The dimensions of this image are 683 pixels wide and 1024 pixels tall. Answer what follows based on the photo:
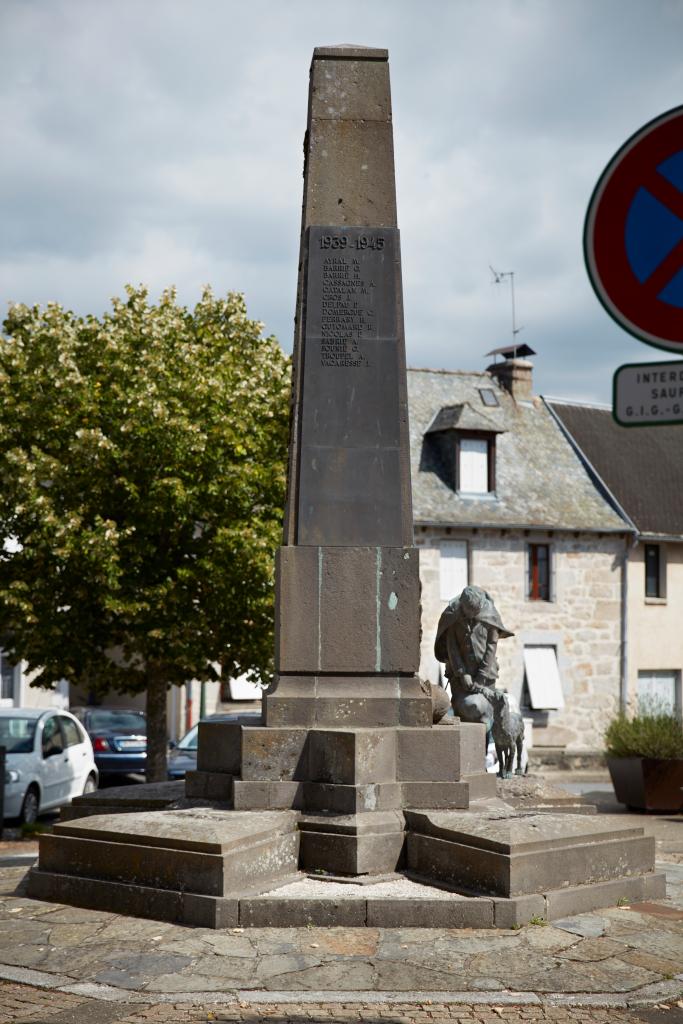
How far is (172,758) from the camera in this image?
68.4 feet

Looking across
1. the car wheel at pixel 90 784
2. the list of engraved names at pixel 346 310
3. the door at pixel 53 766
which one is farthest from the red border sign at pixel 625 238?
the car wheel at pixel 90 784

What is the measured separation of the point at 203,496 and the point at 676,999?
40.1 ft

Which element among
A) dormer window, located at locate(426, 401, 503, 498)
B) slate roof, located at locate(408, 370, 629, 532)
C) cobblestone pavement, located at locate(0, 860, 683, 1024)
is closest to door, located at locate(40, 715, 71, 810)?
cobblestone pavement, located at locate(0, 860, 683, 1024)

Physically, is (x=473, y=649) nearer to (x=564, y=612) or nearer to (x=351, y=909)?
(x=351, y=909)

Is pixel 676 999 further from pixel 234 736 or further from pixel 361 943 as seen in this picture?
pixel 234 736

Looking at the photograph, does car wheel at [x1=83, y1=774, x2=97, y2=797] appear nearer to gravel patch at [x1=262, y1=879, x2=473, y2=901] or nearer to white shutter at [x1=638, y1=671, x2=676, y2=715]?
gravel patch at [x1=262, y1=879, x2=473, y2=901]

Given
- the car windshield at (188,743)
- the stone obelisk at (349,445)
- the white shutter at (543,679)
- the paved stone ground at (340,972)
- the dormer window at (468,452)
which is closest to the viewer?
the paved stone ground at (340,972)

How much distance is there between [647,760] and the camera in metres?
15.8

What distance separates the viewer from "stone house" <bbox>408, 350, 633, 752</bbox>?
29297mm

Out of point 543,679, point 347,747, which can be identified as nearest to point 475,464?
point 543,679

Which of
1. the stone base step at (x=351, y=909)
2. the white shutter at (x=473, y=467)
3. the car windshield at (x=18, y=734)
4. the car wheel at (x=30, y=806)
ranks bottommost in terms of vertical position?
the car wheel at (x=30, y=806)

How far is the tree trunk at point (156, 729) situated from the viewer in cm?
1739

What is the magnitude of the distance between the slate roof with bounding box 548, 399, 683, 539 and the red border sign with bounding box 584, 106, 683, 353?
28.1 meters

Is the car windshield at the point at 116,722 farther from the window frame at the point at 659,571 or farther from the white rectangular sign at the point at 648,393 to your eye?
the white rectangular sign at the point at 648,393
